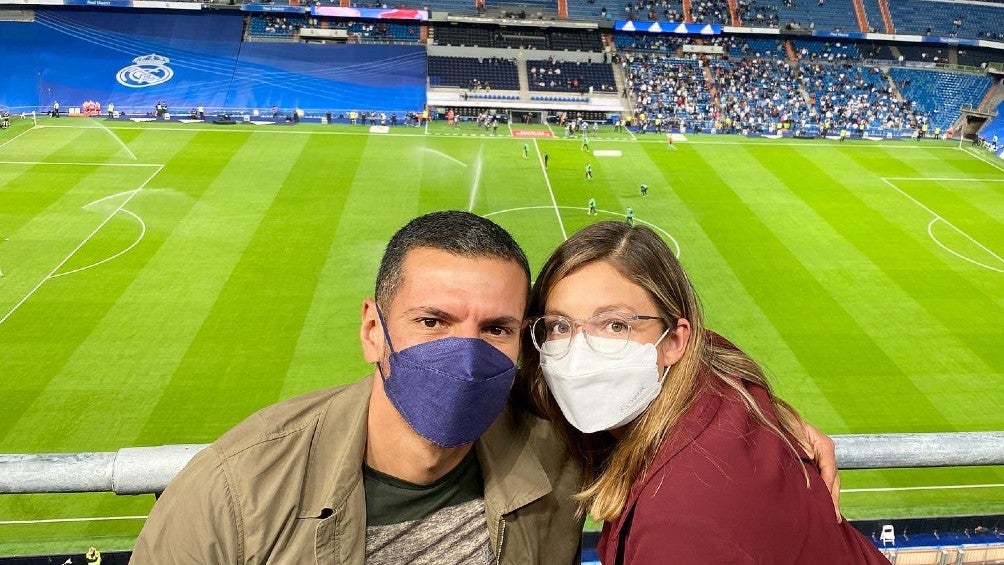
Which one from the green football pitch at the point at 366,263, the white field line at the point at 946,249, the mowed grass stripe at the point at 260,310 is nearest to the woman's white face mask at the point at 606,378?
the green football pitch at the point at 366,263

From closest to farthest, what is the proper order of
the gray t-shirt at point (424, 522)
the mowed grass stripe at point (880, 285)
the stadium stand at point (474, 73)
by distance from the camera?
the gray t-shirt at point (424, 522)
the mowed grass stripe at point (880, 285)
the stadium stand at point (474, 73)

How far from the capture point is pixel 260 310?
2839 centimetres

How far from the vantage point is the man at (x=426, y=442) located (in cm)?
307

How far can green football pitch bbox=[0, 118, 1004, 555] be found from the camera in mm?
22500

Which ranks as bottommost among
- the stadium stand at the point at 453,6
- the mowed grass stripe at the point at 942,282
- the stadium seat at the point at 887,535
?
the mowed grass stripe at the point at 942,282

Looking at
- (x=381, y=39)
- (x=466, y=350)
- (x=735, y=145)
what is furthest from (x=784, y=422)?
(x=381, y=39)

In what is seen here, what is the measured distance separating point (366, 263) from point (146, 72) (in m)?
36.8

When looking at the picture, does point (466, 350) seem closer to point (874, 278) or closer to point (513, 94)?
point (874, 278)

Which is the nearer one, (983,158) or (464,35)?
(983,158)

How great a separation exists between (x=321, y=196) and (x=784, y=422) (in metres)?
37.6

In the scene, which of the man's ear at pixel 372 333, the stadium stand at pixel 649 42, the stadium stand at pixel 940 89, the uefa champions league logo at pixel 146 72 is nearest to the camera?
the man's ear at pixel 372 333

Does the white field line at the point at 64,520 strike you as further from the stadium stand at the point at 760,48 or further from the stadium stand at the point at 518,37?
the stadium stand at the point at 760,48

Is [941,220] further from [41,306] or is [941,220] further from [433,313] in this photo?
[433,313]

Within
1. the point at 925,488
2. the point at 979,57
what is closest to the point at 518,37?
the point at 979,57
